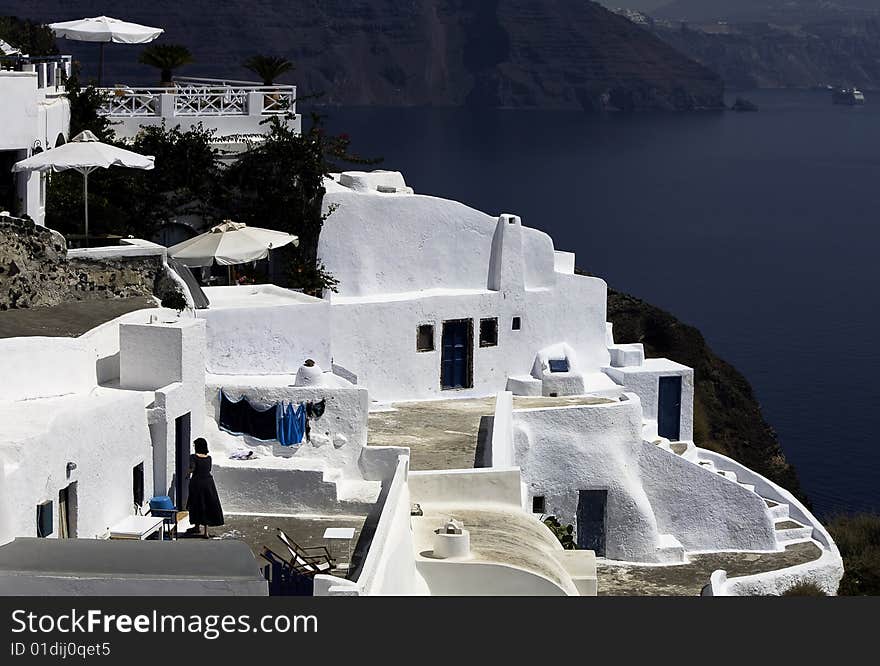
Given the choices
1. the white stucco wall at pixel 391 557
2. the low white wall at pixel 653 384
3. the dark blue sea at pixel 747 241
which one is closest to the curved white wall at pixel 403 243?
the low white wall at pixel 653 384

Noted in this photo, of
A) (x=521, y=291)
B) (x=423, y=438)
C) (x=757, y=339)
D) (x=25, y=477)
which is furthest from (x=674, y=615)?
(x=757, y=339)

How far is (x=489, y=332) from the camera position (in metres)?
34.2

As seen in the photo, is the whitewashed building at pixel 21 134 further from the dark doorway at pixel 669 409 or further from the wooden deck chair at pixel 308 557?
the dark doorway at pixel 669 409

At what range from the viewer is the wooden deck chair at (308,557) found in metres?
20.2

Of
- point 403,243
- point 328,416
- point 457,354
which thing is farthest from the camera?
point 403,243

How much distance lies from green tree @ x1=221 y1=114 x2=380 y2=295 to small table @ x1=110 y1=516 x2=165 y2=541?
13727 mm

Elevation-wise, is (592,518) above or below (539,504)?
below

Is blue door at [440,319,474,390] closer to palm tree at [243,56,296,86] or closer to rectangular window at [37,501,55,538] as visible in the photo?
palm tree at [243,56,296,86]

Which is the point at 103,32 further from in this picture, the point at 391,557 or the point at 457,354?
the point at 391,557

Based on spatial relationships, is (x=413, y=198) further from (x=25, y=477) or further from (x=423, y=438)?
(x=25, y=477)

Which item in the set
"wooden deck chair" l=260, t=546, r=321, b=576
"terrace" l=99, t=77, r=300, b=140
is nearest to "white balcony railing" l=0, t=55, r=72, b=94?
"terrace" l=99, t=77, r=300, b=140

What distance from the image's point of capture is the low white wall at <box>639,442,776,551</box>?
104 ft

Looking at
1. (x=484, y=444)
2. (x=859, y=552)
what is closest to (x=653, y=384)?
(x=859, y=552)

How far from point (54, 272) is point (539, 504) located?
30.2 feet
